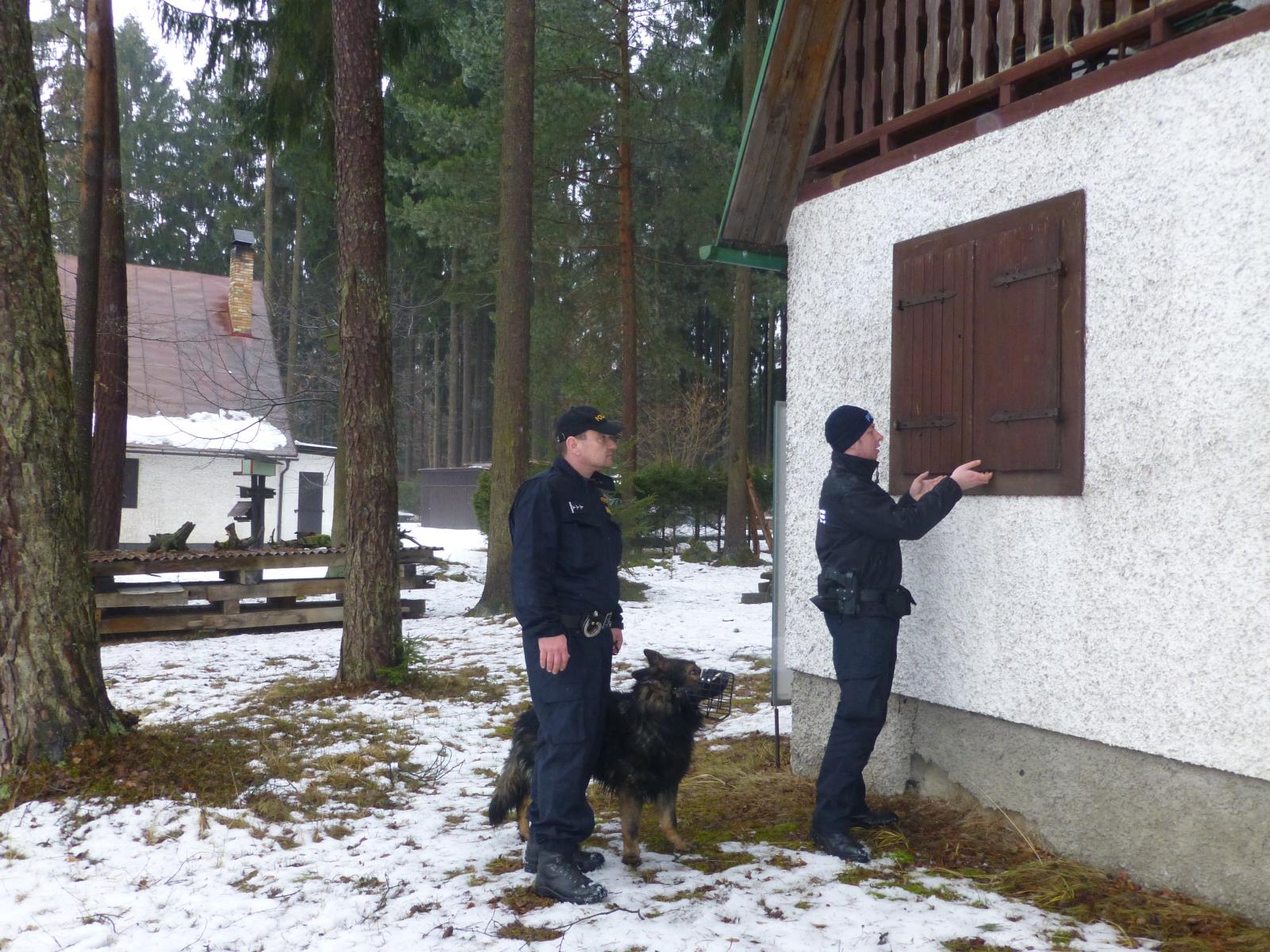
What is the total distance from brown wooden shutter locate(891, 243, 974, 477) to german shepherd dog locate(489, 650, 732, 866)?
1509 mm

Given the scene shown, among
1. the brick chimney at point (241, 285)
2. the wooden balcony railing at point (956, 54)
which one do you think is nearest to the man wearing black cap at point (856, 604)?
the wooden balcony railing at point (956, 54)

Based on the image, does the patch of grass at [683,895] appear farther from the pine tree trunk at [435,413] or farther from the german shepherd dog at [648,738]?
the pine tree trunk at [435,413]

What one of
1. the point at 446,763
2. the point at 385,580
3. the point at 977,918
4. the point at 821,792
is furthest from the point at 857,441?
the point at 385,580

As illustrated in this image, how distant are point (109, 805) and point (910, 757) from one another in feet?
12.9

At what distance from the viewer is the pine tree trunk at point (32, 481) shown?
526cm

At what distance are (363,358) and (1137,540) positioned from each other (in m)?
5.93

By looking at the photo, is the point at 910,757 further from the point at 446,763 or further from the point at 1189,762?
the point at 446,763

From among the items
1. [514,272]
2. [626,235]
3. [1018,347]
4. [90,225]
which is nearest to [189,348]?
[626,235]

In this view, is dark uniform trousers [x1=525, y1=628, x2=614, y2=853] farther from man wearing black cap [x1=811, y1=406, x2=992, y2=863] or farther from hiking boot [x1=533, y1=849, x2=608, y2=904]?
man wearing black cap [x1=811, y1=406, x2=992, y2=863]

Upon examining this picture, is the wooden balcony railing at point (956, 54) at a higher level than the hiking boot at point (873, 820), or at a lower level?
higher

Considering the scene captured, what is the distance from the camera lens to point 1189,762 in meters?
3.78

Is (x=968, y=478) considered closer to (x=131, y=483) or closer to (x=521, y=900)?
(x=521, y=900)

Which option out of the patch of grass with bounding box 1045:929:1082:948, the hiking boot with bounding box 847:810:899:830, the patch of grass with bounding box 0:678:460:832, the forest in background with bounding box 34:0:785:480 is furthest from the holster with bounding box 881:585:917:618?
the forest in background with bounding box 34:0:785:480

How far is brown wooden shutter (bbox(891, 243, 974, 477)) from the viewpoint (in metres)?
4.80
